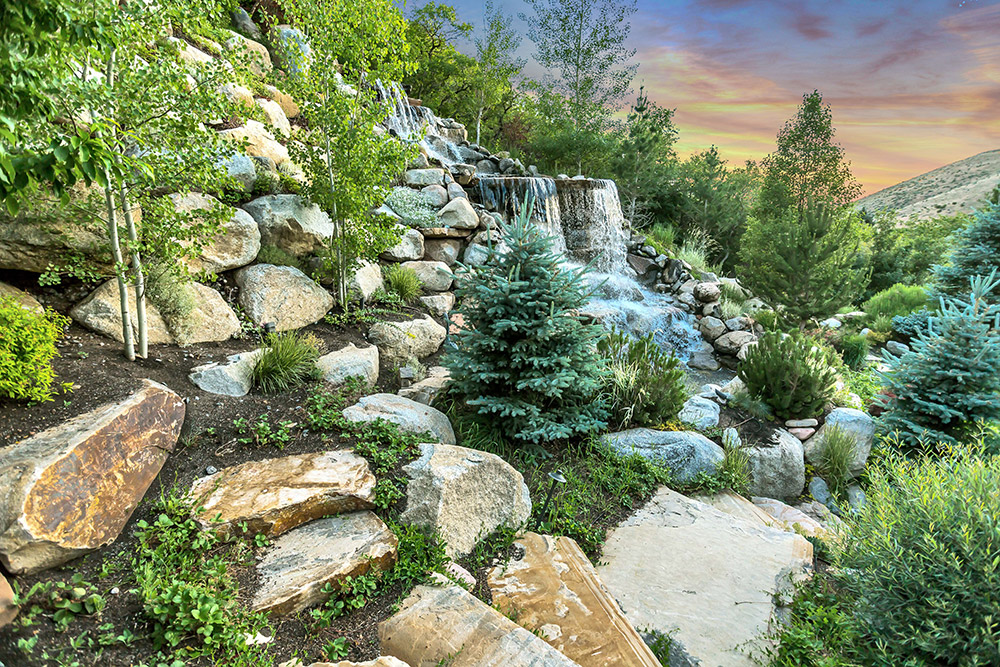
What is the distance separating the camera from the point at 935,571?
6.52 ft

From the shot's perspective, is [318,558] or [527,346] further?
[527,346]

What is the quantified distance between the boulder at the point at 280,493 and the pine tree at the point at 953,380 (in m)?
5.32

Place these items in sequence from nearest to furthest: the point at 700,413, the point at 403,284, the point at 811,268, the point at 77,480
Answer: the point at 77,480
the point at 700,413
the point at 403,284
the point at 811,268

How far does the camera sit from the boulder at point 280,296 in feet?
17.8

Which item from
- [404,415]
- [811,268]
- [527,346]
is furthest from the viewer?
[811,268]

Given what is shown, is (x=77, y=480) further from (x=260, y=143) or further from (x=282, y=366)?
(x=260, y=143)

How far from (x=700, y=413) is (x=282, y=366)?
15.1 ft

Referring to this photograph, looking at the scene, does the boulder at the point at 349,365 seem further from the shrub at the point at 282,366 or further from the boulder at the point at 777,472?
the boulder at the point at 777,472

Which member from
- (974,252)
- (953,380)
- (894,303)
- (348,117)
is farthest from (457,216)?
(894,303)

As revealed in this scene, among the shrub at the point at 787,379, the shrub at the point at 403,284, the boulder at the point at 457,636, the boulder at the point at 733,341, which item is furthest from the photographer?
the boulder at the point at 733,341

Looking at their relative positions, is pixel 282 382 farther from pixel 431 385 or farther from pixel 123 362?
pixel 431 385

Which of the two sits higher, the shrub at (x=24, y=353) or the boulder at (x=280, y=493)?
the shrub at (x=24, y=353)

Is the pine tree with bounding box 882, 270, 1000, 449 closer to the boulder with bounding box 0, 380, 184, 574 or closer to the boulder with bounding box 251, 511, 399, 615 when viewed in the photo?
the boulder with bounding box 251, 511, 399, 615

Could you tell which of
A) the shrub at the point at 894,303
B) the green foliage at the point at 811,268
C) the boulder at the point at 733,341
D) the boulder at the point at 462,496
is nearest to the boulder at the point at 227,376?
the boulder at the point at 462,496
